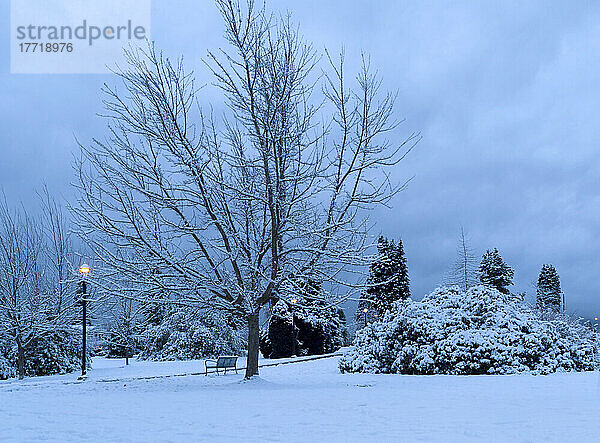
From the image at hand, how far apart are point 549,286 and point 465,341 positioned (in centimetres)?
4591

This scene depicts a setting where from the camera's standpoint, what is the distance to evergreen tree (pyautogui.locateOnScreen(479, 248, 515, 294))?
45844 millimetres

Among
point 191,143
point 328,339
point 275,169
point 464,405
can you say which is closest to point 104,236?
point 191,143

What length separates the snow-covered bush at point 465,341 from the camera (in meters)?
14.8

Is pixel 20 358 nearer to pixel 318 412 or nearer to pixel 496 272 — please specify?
pixel 318 412

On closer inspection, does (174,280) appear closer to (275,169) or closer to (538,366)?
(275,169)

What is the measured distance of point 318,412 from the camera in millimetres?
8297

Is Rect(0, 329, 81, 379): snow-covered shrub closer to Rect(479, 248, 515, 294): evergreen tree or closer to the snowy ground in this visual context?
the snowy ground

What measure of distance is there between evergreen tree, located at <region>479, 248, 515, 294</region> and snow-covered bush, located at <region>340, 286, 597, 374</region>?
28662 millimetres

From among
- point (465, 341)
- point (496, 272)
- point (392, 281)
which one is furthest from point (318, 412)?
point (496, 272)

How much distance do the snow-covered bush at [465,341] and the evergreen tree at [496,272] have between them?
2866 centimetres

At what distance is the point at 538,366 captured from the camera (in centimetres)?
1470

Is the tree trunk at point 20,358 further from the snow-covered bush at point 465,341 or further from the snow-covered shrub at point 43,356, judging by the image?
the snow-covered bush at point 465,341

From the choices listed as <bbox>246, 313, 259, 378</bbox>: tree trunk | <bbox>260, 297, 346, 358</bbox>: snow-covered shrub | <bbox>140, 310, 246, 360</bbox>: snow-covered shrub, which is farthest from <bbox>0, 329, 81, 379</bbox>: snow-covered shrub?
<bbox>246, 313, 259, 378</bbox>: tree trunk

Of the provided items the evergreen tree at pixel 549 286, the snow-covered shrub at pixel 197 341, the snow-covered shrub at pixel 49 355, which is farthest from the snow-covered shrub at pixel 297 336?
the evergreen tree at pixel 549 286
